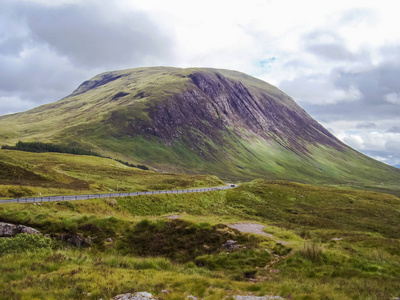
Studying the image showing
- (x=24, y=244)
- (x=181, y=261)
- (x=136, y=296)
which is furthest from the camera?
(x=181, y=261)

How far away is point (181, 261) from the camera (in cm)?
2328

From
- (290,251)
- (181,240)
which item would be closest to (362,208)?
(290,251)

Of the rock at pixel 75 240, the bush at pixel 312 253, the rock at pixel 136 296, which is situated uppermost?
the rock at pixel 136 296

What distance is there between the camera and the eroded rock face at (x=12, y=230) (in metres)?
24.8

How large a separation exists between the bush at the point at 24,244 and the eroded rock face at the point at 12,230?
2.91 m

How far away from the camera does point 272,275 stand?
18.8 metres

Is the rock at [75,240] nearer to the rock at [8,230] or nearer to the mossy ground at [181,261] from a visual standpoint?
the mossy ground at [181,261]

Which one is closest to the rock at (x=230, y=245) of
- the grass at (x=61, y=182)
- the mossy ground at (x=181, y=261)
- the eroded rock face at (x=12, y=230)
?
the mossy ground at (x=181, y=261)

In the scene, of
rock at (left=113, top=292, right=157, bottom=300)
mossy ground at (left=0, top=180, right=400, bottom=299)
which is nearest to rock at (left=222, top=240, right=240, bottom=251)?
mossy ground at (left=0, top=180, right=400, bottom=299)

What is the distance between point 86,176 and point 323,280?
78227 mm

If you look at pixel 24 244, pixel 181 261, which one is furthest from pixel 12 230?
pixel 181 261

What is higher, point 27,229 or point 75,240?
point 27,229

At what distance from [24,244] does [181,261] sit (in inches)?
496

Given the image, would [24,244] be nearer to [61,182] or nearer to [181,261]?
[181,261]
